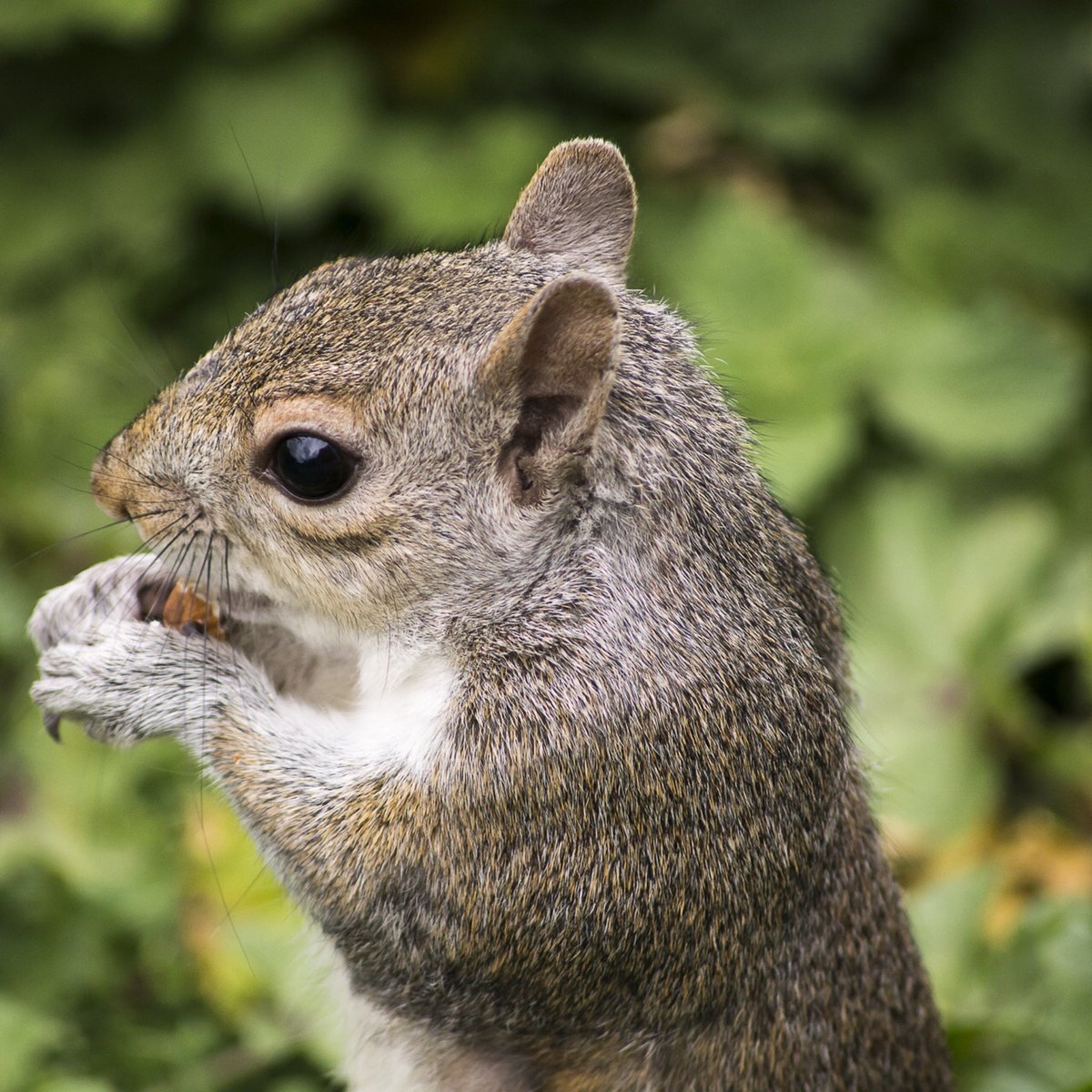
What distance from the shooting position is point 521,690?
1767mm

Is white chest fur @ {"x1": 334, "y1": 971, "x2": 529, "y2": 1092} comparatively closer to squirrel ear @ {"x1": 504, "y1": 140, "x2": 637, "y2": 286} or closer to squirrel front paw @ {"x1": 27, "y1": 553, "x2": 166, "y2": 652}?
squirrel front paw @ {"x1": 27, "y1": 553, "x2": 166, "y2": 652}

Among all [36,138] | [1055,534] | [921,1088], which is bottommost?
[921,1088]

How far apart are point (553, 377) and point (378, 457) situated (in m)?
0.24

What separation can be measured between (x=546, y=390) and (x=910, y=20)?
3033 mm

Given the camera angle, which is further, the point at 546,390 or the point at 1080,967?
the point at 1080,967

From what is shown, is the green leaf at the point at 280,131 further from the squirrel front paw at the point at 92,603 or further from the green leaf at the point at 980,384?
the squirrel front paw at the point at 92,603

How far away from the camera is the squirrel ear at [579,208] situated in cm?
208

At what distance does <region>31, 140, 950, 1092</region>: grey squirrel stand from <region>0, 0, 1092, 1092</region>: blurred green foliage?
0.57 m

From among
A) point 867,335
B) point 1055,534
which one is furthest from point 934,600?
point 867,335

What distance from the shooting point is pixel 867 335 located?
3.81 m

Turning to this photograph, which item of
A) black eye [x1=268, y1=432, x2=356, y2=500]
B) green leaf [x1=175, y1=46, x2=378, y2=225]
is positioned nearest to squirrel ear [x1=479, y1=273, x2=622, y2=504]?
black eye [x1=268, y1=432, x2=356, y2=500]

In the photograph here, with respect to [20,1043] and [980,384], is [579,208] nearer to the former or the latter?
[20,1043]

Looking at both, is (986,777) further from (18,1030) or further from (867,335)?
(18,1030)

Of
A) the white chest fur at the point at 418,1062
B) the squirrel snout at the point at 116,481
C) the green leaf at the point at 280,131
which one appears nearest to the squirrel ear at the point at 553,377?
the squirrel snout at the point at 116,481
